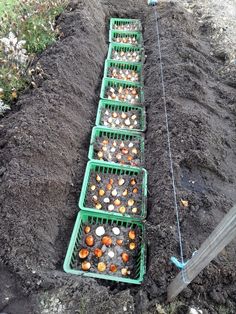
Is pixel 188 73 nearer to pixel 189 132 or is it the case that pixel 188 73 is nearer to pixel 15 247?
pixel 189 132

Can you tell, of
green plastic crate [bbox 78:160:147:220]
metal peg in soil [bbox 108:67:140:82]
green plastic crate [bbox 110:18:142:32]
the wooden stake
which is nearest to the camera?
the wooden stake

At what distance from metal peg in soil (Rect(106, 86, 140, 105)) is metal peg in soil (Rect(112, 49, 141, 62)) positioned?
31.0 inches

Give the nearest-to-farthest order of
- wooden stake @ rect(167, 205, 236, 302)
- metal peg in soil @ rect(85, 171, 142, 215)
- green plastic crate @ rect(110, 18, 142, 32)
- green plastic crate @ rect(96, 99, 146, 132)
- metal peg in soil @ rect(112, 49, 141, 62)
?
wooden stake @ rect(167, 205, 236, 302), metal peg in soil @ rect(85, 171, 142, 215), green plastic crate @ rect(96, 99, 146, 132), metal peg in soil @ rect(112, 49, 141, 62), green plastic crate @ rect(110, 18, 142, 32)

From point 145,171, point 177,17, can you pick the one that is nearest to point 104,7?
point 177,17

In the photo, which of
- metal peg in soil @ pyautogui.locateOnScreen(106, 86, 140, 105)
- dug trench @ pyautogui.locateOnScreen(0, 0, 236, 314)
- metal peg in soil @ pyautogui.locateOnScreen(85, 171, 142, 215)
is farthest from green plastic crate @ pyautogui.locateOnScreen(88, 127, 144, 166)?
metal peg in soil @ pyautogui.locateOnScreen(106, 86, 140, 105)

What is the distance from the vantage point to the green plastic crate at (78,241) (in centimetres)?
260

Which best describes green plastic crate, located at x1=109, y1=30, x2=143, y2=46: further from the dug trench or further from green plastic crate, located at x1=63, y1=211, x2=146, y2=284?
green plastic crate, located at x1=63, y1=211, x2=146, y2=284

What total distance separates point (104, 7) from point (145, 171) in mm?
4040

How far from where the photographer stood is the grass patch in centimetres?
367

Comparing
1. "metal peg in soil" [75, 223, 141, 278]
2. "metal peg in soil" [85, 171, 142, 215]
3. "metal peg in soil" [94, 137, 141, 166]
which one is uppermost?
"metal peg in soil" [94, 137, 141, 166]

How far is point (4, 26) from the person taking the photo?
4133 mm

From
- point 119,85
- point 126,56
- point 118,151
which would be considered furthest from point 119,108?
point 126,56

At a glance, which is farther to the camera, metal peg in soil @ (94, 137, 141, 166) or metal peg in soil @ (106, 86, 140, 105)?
metal peg in soil @ (106, 86, 140, 105)

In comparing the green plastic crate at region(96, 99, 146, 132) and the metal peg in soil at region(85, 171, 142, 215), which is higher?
the green plastic crate at region(96, 99, 146, 132)
